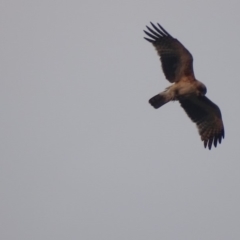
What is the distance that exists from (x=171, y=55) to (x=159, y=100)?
0.93m

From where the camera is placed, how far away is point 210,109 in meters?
13.4

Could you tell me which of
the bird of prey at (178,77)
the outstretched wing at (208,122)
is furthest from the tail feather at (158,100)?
the outstretched wing at (208,122)

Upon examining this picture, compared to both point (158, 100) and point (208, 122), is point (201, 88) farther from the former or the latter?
point (208, 122)

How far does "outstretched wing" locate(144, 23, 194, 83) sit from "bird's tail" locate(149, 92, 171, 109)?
1.22ft

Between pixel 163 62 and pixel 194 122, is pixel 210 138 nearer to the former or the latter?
pixel 194 122

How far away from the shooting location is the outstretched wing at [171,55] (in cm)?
1295

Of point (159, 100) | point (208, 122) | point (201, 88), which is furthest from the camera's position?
point (208, 122)

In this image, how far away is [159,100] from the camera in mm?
12977

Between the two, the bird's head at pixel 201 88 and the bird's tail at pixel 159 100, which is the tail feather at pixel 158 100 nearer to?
the bird's tail at pixel 159 100

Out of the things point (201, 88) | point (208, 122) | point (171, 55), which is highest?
point (171, 55)

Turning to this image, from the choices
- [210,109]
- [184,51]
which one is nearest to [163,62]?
[184,51]

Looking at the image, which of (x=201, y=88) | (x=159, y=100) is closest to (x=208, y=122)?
(x=201, y=88)

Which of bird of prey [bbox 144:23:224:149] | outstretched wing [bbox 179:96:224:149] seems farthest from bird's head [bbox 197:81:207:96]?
outstretched wing [bbox 179:96:224:149]

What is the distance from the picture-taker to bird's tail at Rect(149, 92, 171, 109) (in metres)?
13.0
